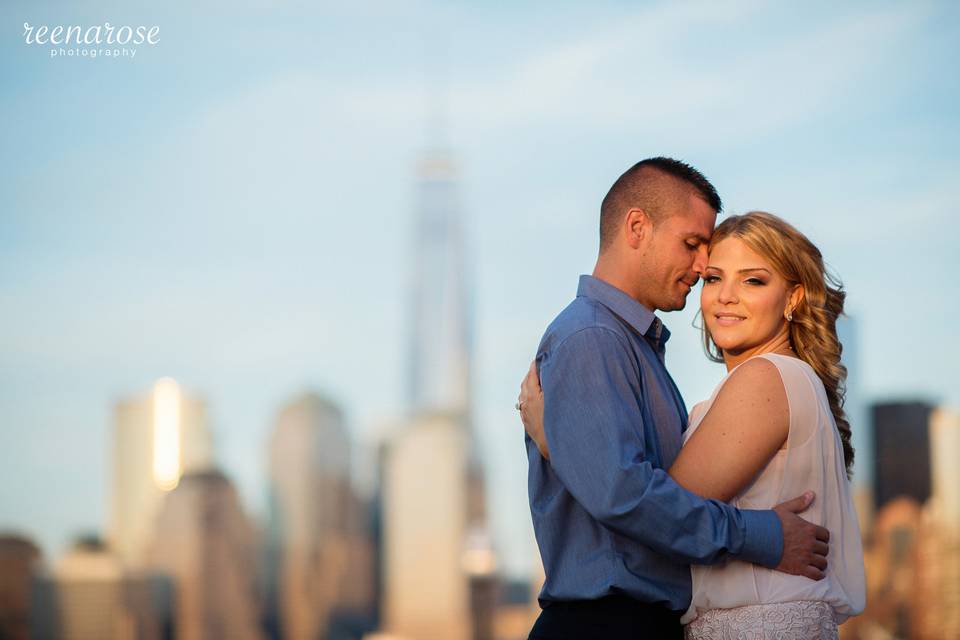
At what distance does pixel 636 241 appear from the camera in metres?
5.64

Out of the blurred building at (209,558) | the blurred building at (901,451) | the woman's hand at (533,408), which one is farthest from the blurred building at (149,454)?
the woman's hand at (533,408)

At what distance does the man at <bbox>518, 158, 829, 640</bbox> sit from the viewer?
502 centimetres

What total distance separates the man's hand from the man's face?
950 millimetres

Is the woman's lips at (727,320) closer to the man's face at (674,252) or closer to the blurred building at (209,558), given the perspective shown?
the man's face at (674,252)

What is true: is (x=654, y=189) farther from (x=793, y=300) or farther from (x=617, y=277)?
(x=793, y=300)

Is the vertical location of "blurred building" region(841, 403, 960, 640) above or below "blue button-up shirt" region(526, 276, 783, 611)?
below

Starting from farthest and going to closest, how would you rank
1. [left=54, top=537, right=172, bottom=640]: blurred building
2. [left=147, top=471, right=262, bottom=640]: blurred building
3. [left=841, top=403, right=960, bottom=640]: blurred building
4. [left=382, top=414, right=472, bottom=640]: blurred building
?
[left=147, top=471, right=262, bottom=640]: blurred building < [left=382, top=414, right=472, bottom=640]: blurred building < [left=54, top=537, right=172, bottom=640]: blurred building < [left=841, top=403, right=960, bottom=640]: blurred building

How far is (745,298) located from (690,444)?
66 cm

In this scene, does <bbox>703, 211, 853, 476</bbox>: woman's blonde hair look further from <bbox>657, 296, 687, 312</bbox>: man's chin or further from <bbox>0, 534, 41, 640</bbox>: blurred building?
<bbox>0, 534, 41, 640</bbox>: blurred building

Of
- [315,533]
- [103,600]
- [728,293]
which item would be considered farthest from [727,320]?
[315,533]

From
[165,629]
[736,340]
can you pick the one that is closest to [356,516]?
[165,629]

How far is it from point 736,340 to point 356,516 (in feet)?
435

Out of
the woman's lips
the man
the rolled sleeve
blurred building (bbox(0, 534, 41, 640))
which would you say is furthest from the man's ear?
blurred building (bbox(0, 534, 41, 640))

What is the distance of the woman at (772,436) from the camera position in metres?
5.15
